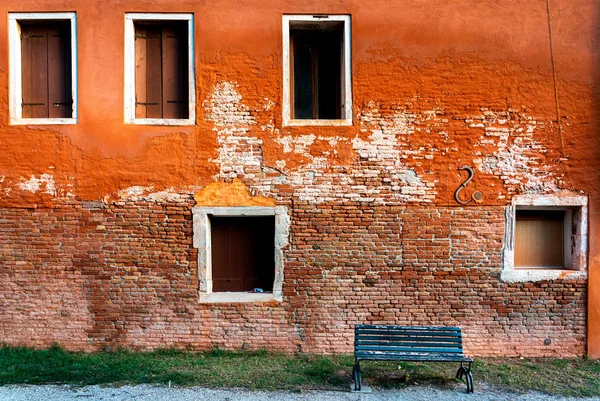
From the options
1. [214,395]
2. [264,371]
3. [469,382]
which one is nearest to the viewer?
[214,395]

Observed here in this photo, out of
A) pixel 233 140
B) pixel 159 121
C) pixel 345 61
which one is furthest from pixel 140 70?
pixel 345 61

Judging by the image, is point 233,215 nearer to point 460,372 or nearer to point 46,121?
point 46,121

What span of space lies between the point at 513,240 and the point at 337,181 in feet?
9.09

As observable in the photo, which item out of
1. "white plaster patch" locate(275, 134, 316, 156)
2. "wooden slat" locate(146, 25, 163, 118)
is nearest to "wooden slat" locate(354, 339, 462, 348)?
"white plaster patch" locate(275, 134, 316, 156)

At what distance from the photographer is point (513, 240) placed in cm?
639

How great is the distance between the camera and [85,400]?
484cm

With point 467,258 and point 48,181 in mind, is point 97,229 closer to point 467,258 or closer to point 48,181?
point 48,181

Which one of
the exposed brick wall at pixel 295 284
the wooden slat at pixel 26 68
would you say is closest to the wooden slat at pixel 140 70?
the exposed brick wall at pixel 295 284

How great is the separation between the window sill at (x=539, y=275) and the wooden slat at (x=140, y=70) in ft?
19.7

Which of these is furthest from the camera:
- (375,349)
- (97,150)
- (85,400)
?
(97,150)

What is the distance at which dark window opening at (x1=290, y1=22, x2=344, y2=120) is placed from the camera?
22.2ft

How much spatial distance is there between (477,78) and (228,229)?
4.40m

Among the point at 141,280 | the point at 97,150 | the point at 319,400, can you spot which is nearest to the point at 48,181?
the point at 97,150

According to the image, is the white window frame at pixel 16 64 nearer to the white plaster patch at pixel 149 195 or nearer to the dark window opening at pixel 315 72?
the white plaster patch at pixel 149 195
